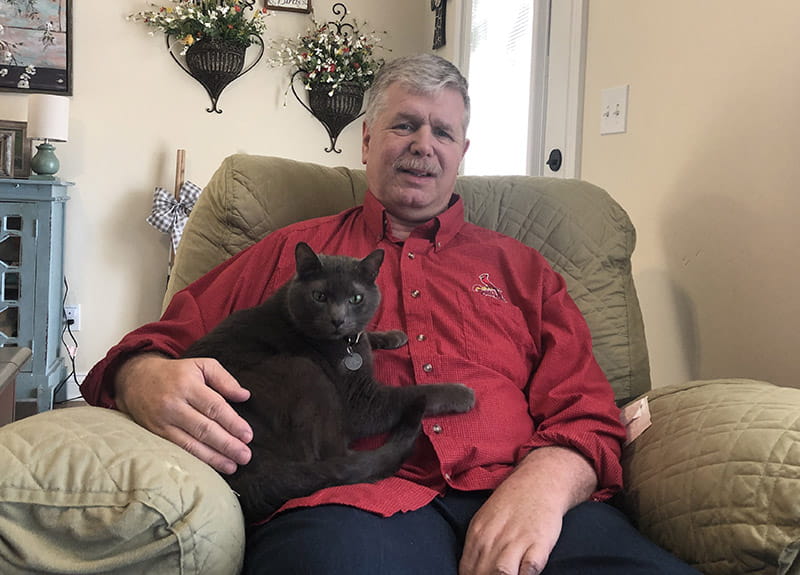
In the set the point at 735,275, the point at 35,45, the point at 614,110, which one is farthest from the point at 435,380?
the point at 35,45

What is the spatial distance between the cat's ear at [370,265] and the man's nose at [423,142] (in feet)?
0.98

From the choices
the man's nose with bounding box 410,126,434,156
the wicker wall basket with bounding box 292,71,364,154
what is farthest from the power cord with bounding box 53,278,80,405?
the man's nose with bounding box 410,126,434,156

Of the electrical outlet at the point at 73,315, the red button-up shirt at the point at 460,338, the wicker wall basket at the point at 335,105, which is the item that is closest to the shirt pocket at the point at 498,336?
the red button-up shirt at the point at 460,338

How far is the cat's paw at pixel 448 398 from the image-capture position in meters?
1.18

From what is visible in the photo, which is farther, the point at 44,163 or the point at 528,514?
the point at 44,163

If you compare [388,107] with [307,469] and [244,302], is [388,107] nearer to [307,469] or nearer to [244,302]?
[244,302]

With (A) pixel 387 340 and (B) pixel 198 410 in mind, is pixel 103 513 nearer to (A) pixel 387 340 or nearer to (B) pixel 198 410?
(B) pixel 198 410

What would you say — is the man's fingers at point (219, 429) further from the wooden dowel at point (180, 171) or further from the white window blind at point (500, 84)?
the wooden dowel at point (180, 171)

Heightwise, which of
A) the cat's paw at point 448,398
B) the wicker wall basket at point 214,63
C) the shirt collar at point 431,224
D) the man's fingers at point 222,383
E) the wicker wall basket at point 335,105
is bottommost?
the cat's paw at point 448,398

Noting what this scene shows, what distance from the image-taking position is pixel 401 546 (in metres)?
0.94

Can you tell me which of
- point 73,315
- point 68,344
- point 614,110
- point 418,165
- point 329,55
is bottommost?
point 68,344

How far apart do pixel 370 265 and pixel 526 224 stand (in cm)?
58

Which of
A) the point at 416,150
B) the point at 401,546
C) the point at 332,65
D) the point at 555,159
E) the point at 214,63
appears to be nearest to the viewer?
the point at 401,546

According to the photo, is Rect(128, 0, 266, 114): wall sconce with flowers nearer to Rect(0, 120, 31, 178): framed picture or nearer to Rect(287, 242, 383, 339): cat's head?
Rect(0, 120, 31, 178): framed picture
